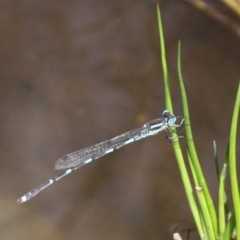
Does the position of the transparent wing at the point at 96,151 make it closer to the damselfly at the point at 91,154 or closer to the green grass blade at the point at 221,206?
the damselfly at the point at 91,154

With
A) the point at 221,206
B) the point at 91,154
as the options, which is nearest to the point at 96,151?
the point at 91,154

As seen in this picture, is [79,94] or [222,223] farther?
[79,94]

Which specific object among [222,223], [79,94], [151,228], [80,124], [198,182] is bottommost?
[222,223]

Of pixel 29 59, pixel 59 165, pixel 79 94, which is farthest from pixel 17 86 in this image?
pixel 59 165

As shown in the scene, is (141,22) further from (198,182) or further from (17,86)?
(198,182)

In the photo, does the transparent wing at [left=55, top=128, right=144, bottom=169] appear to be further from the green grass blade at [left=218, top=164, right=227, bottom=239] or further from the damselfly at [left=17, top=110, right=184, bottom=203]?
the green grass blade at [left=218, top=164, right=227, bottom=239]

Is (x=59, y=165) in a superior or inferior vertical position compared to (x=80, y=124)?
inferior

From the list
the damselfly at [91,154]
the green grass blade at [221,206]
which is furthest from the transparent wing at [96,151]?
the green grass blade at [221,206]

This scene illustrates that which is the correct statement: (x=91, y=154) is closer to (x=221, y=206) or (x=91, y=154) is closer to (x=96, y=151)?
(x=96, y=151)
